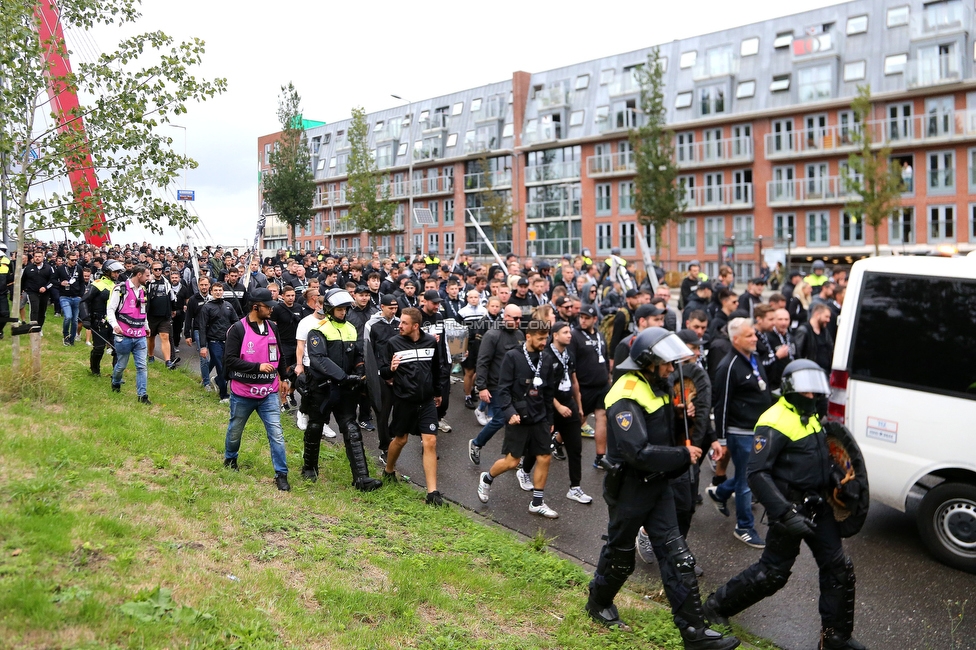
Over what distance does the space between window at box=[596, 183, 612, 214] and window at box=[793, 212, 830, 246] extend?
1296 cm

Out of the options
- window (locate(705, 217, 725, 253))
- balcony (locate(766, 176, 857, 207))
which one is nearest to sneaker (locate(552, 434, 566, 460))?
balcony (locate(766, 176, 857, 207))

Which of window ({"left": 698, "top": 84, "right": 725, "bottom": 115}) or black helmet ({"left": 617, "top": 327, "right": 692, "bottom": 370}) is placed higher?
window ({"left": 698, "top": 84, "right": 725, "bottom": 115})

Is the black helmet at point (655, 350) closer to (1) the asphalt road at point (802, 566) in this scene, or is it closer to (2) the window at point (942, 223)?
(1) the asphalt road at point (802, 566)

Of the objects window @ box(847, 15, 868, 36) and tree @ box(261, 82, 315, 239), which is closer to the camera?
window @ box(847, 15, 868, 36)

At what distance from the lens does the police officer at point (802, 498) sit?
491cm

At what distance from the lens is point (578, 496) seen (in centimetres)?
820

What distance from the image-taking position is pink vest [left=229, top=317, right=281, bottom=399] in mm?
7891

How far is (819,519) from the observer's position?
4.97 meters

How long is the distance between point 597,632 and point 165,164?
861 cm

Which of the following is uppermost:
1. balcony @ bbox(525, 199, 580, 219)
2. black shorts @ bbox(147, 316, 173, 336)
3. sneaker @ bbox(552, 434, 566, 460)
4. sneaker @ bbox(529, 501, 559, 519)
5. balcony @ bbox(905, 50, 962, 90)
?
balcony @ bbox(905, 50, 962, 90)

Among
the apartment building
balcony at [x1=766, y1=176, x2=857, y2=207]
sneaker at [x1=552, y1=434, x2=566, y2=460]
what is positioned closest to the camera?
sneaker at [x1=552, y1=434, x2=566, y2=460]

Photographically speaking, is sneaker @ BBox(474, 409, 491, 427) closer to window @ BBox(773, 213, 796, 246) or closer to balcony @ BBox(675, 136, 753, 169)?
balcony @ BBox(675, 136, 753, 169)

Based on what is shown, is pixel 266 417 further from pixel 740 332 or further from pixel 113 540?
pixel 740 332

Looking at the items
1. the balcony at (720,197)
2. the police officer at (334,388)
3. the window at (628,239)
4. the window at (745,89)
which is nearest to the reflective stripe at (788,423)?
the police officer at (334,388)
